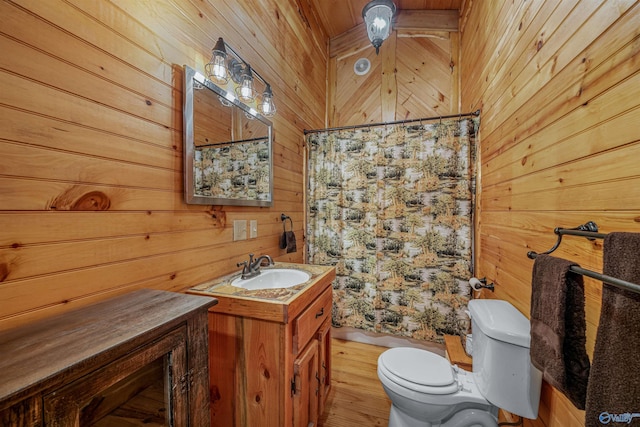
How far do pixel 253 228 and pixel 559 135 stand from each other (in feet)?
5.18

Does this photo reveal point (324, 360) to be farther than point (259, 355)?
Yes

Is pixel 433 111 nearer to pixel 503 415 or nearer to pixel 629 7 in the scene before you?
pixel 629 7

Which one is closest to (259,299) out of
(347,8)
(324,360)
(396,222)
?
(324,360)

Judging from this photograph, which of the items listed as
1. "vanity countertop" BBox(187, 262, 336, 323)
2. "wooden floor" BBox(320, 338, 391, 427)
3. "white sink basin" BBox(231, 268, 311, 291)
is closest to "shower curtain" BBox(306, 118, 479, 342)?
"wooden floor" BBox(320, 338, 391, 427)

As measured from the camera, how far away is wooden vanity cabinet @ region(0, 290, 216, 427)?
1.37 ft

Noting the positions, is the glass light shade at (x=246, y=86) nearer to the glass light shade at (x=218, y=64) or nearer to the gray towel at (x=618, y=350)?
the glass light shade at (x=218, y=64)

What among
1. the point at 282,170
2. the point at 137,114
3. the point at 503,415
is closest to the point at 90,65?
the point at 137,114

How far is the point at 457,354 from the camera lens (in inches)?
66.7

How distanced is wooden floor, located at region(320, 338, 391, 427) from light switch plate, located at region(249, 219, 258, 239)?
48.9 inches

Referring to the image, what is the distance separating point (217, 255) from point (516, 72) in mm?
1865

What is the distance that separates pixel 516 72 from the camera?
125 cm

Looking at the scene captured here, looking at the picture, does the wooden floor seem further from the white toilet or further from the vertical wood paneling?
the vertical wood paneling

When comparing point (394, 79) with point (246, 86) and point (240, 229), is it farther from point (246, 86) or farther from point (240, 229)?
point (240, 229)

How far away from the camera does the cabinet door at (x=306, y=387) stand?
1067 mm
